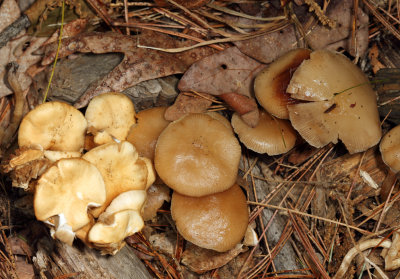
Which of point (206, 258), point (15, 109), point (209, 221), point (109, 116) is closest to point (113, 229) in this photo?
point (209, 221)

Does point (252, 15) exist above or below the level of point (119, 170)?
above

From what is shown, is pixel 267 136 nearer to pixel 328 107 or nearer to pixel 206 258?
pixel 328 107

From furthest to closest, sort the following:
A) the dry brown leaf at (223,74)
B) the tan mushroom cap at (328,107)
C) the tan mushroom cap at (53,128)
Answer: the dry brown leaf at (223,74), the tan mushroom cap at (328,107), the tan mushroom cap at (53,128)

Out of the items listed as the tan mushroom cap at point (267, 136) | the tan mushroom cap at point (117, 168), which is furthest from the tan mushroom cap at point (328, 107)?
the tan mushroom cap at point (117, 168)

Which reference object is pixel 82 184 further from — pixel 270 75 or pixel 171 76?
pixel 270 75

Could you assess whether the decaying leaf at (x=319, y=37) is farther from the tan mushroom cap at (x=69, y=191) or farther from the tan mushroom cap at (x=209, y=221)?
the tan mushroom cap at (x=69, y=191)

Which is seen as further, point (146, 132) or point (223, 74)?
point (223, 74)

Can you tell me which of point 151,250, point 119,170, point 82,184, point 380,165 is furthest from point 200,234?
point 380,165
